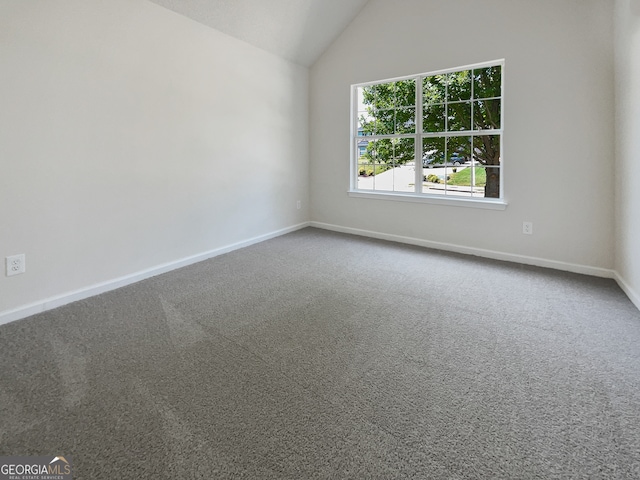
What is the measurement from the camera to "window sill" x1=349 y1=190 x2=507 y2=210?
3644mm

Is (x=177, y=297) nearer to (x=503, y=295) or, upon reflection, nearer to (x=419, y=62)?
(x=503, y=295)

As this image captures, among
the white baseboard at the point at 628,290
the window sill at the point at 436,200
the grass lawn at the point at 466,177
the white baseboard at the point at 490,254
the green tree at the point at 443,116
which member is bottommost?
the white baseboard at the point at 628,290

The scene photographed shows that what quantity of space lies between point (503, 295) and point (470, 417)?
1.58m

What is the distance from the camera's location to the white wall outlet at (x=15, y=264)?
230 cm

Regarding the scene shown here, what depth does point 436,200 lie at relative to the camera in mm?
4055

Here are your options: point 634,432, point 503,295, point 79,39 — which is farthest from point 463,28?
point 634,432

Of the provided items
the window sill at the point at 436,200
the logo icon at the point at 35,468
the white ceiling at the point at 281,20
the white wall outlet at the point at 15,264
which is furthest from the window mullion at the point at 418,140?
the logo icon at the point at 35,468

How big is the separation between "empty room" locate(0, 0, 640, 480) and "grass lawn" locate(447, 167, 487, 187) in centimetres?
4

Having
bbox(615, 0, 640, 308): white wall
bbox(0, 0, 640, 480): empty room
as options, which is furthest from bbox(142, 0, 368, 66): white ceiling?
bbox(615, 0, 640, 308): white wall

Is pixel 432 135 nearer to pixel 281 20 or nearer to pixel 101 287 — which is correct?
pixel 281 20

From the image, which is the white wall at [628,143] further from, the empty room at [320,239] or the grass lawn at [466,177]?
the grass lawn at [466,177]

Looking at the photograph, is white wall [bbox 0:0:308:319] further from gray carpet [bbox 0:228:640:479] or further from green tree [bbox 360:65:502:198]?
green tree [bbox 360:65:502:198]

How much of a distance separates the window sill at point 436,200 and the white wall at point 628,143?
978mm

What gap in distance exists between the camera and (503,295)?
8.90ft
